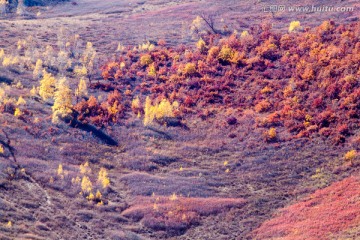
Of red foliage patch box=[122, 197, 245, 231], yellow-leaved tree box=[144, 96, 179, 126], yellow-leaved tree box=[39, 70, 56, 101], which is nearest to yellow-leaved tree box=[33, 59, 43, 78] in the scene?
yellow-leaved tree box=[39, 70, 56, 101]

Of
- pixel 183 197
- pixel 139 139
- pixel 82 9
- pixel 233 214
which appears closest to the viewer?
pixel 233 214

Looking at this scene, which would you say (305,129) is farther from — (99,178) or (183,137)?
(99,178)

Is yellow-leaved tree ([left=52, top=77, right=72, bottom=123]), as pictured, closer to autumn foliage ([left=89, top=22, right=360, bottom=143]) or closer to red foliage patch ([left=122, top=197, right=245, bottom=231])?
autumn foliage ([left=89, top=22, right=360, bottom=143])

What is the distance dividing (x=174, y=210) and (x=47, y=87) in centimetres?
3505

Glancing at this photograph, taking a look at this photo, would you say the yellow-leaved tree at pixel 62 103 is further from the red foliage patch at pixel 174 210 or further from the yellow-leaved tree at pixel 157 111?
the red foliage patch at pixel 174 210

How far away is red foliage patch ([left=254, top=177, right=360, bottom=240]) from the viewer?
4016 cm

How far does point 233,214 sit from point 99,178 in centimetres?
1725

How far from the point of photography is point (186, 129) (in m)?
64.8

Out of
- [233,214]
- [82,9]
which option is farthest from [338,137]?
[82,9]

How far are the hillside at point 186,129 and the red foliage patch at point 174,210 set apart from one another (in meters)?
0.17

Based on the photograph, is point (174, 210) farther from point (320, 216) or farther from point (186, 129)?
point (186, 129)

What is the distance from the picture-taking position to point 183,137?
206ft

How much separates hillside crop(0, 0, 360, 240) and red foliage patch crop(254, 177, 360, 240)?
197mm

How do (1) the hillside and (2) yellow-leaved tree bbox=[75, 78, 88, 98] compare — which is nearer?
(1) the hillside
